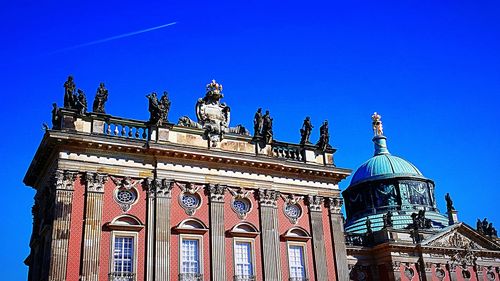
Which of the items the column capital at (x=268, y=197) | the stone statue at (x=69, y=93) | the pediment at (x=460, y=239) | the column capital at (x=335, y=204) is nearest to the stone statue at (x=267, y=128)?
the column capital at (x=268, y=197)

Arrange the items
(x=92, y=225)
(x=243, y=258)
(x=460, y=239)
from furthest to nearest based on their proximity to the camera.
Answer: (x=460, y=239) → (x=243, y=258) → (x=92, y=225)

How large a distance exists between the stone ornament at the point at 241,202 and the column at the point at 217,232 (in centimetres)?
72

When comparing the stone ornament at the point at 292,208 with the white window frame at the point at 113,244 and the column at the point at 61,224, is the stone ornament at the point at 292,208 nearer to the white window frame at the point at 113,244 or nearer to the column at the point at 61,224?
the white window frame at the point at 113,244

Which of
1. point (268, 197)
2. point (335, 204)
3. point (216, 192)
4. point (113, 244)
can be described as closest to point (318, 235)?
point (335, 204)

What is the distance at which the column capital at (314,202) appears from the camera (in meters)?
30.8

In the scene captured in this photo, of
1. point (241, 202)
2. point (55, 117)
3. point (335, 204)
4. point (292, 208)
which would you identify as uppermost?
point (55, 117)

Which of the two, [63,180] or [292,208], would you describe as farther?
[292,208]

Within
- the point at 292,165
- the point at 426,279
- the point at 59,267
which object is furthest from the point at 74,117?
the point at 426,279

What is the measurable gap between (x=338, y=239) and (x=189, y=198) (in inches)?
366

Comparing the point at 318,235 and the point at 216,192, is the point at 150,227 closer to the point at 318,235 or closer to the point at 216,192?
the point at 216,192

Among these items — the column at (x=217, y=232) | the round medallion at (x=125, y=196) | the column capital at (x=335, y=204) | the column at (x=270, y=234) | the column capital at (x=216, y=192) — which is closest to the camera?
the round medallion at (x=125, y=196)

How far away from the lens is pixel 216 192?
28266 millimetres

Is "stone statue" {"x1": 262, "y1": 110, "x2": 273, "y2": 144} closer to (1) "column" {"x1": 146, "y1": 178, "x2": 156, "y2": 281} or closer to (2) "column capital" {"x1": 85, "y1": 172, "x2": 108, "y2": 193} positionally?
(1) "column" {"x1": 146, "y1": 178, "x2": 156, "y2": 281}

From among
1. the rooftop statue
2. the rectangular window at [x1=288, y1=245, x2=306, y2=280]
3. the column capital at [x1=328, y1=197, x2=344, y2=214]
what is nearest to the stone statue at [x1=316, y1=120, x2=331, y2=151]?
the column capital at [x1=328, y1=197, x2=344, y2=214]
